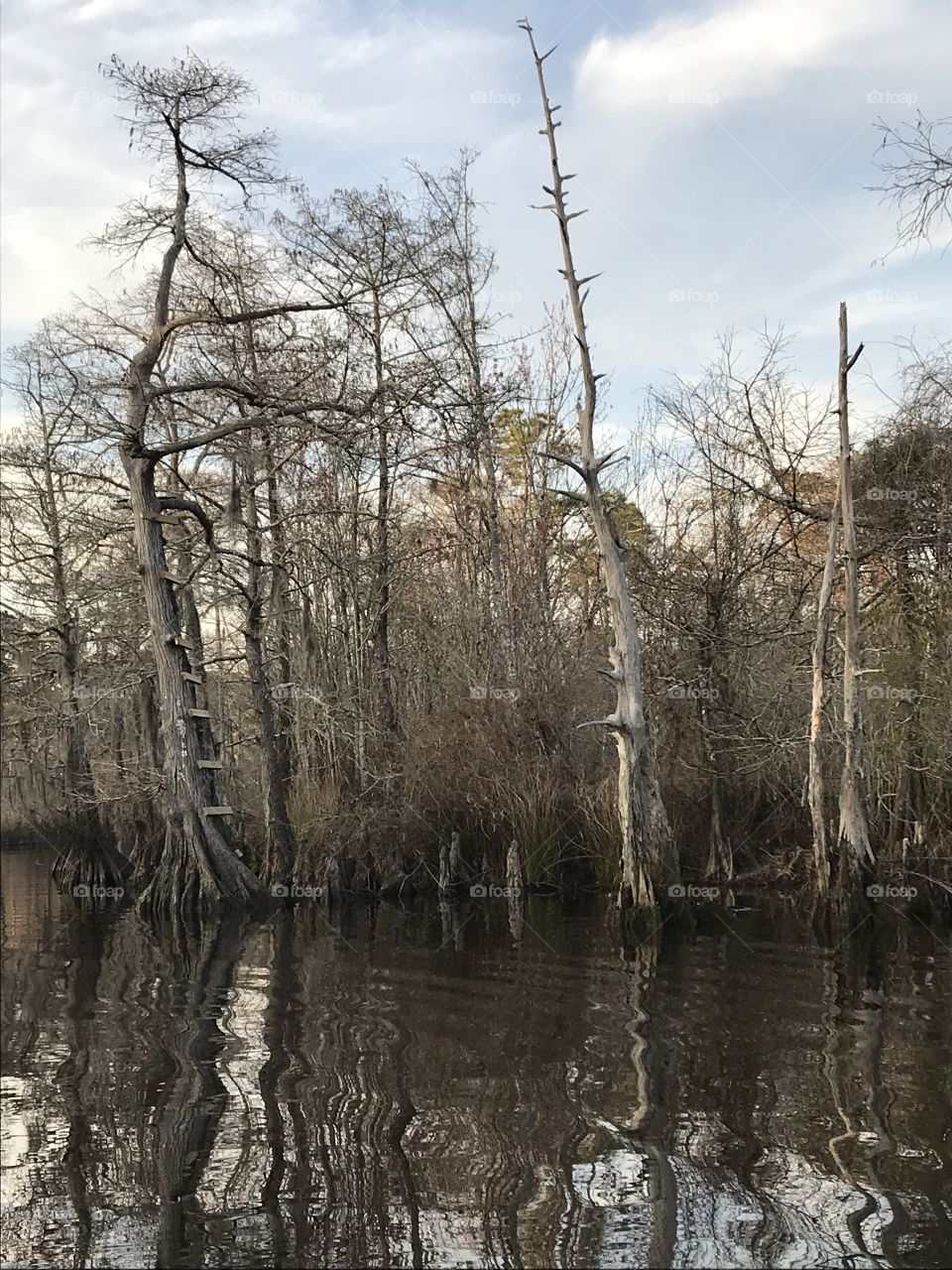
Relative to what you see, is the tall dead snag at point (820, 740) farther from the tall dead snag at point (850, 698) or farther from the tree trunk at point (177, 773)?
the tree trunk at point (177, 773)

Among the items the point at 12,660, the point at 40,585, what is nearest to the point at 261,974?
the point at 40,585

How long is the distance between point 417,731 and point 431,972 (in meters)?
6.35

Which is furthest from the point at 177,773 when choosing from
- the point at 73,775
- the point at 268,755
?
the point at 73,775

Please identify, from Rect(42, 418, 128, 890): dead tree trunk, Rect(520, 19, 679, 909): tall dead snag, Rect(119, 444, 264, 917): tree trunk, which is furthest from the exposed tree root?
Rect(520, 19, 679, 909): tall dead snag

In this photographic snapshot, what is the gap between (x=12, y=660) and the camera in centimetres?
2405

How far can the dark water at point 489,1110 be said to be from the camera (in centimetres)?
461

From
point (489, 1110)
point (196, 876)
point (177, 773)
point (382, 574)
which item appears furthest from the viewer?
point (382, 574)

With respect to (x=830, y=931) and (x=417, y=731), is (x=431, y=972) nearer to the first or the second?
(x=830, y=931)

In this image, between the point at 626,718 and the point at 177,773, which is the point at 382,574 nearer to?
the point at 177,773

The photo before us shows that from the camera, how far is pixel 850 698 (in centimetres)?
1251

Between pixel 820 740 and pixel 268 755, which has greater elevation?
pixel 268 755

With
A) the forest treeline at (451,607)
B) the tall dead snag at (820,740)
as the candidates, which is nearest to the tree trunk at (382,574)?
the forest treeline at (451,607)

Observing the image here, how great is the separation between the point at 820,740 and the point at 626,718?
2.19m

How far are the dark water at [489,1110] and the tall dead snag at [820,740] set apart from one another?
3.79 ft
